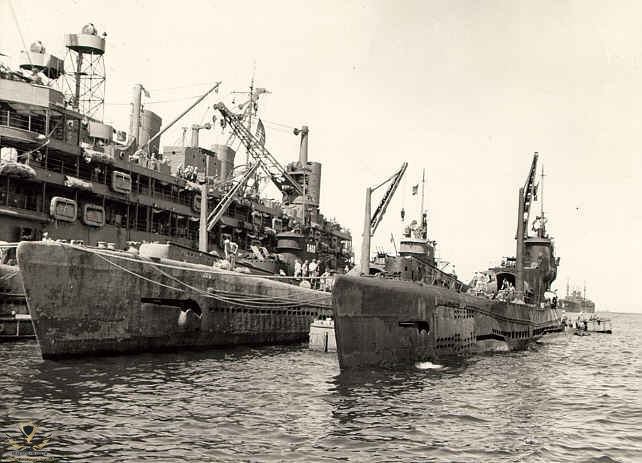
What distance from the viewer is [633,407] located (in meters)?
17.8

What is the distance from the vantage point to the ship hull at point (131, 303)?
65.7ft

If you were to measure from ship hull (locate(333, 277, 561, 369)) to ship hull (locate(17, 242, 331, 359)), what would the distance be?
7.08 metres

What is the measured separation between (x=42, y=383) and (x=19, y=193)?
26351 mm

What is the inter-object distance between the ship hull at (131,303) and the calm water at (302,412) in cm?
102

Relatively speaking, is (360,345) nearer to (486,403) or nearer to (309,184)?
(486,403)

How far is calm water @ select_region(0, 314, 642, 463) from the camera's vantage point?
1139cm

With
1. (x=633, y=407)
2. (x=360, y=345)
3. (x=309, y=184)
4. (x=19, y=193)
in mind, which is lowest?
(x=633, y=407)

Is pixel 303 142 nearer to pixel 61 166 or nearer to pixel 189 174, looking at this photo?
pixel 189 174

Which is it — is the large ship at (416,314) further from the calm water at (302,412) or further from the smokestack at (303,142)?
the smokestack at (303,142)

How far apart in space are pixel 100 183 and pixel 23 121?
23.2ft

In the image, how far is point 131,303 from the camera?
22578mm

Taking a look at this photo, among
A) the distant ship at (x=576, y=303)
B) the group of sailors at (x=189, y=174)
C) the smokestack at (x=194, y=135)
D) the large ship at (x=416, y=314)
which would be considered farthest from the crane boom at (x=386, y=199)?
the distant ship at (x=576, y=303)

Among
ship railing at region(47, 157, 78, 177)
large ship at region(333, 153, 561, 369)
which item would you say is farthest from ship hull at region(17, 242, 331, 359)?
ship railing at region(47, 157, 78, 177)

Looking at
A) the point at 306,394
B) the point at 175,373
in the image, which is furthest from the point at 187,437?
the point at 175,373
